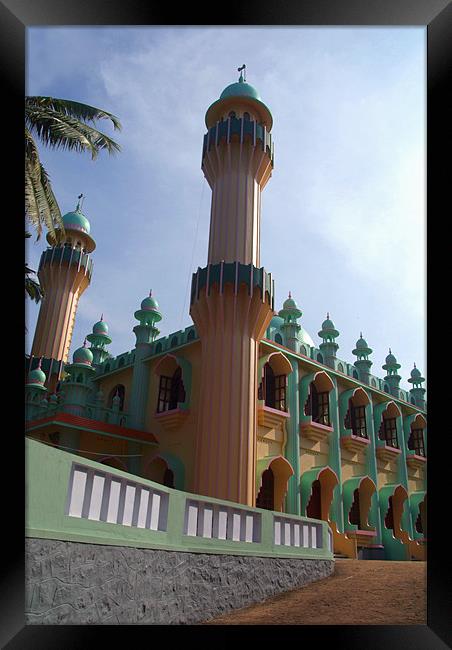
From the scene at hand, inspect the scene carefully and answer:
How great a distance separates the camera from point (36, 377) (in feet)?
59.1

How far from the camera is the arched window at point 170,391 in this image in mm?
17078

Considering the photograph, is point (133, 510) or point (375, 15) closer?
point (375, 15)

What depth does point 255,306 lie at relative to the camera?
14156mm

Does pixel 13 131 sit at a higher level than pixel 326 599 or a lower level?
higher

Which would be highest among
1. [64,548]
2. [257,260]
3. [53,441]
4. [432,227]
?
[257,260]

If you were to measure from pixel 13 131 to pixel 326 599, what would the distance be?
8.33m

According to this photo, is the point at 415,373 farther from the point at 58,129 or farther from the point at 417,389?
the point at 58,129

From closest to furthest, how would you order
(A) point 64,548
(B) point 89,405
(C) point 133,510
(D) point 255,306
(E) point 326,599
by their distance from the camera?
(A) point 64,548, (C) point 133,510, (E) point 326,599, (D) point 255,306, (B) point 89,405

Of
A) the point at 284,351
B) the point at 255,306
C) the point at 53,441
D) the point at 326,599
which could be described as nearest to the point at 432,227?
the point at 326,599

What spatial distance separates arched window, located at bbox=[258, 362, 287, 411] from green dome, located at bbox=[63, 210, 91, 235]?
1010cm

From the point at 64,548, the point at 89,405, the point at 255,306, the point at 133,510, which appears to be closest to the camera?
the point at 64,548

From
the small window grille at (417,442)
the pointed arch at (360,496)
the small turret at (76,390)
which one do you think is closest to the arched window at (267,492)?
the pointed arch at (360,496)

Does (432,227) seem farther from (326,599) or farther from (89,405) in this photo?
(89,405)

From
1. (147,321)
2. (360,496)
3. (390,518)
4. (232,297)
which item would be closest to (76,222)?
(147,321)
